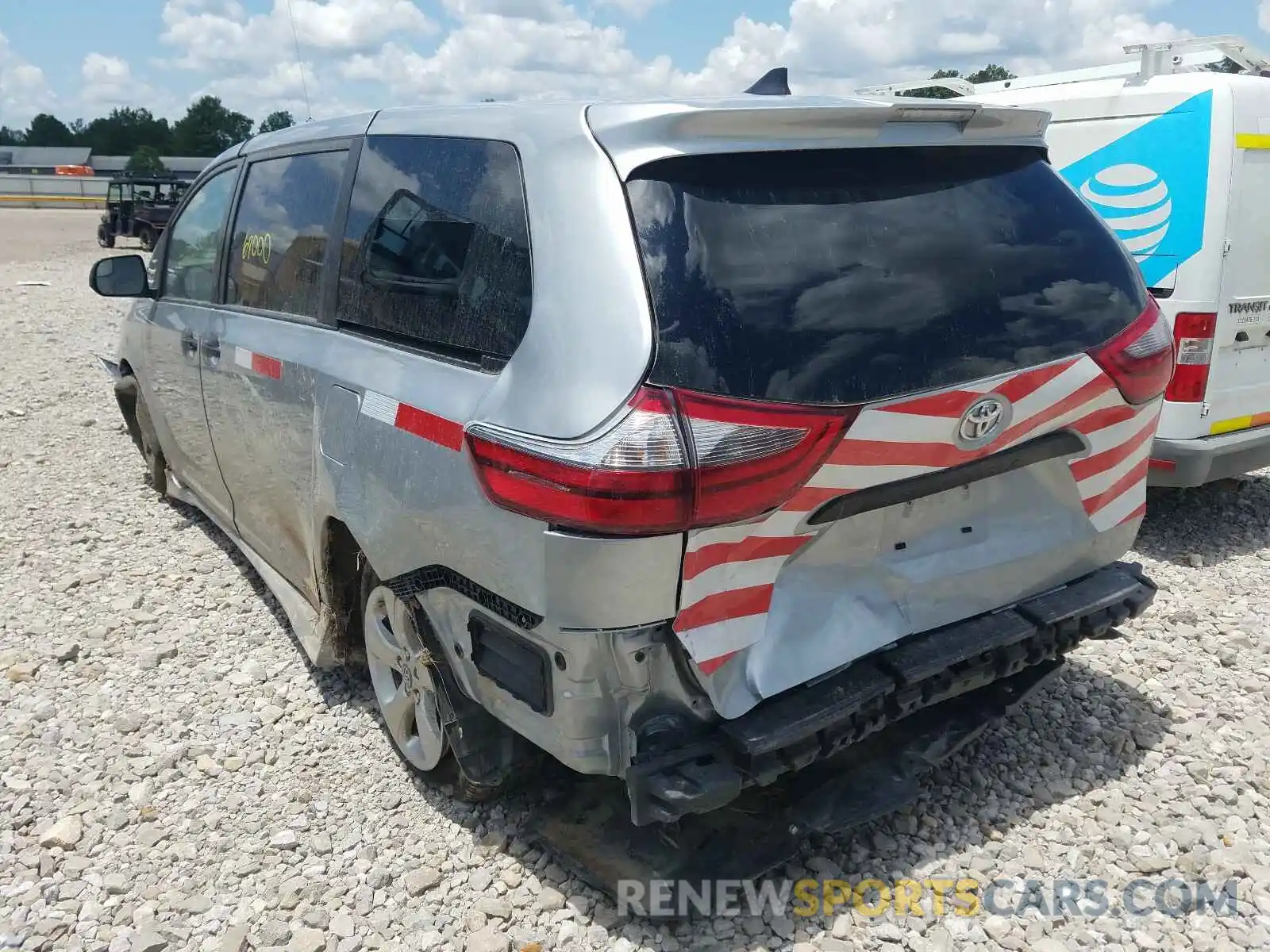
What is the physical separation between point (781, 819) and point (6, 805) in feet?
7.85

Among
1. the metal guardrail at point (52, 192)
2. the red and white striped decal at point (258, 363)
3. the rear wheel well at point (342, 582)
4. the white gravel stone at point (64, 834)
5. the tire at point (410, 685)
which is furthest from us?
the metal guardrail at point (52, 192)

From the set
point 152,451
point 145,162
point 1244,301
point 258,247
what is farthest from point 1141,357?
point 145,162

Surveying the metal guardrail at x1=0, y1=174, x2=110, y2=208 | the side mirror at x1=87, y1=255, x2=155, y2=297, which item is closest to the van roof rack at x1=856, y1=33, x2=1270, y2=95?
the side mirror at x1=87, y1=255, x2=155, y2=297

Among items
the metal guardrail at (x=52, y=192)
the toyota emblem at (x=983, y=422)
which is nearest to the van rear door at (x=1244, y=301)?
the toyota emblem at (x=983, y=422)

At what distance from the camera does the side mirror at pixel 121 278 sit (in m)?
4.81

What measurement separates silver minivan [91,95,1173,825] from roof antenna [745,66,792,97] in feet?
2.92

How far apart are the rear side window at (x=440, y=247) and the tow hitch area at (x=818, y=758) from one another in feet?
3.44

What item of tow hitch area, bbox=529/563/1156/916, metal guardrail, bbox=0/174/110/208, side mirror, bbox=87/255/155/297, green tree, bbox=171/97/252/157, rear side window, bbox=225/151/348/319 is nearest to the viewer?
tow hitch area, bbox=529/563/1156/916

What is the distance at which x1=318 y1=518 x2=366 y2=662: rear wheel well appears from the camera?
3.23 metres

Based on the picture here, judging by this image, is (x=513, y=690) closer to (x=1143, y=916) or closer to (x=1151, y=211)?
(x=1143, y=916)

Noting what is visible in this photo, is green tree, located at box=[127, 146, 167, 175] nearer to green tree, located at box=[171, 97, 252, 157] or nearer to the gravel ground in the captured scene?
green tree, located at box=[171, 97, 252, 157]

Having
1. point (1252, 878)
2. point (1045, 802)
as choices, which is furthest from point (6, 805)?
point (1252, 878)

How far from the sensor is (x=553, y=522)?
7.04ft

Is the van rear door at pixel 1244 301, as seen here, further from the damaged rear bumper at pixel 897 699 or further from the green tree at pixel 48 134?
the green tree at pixel 48 134
